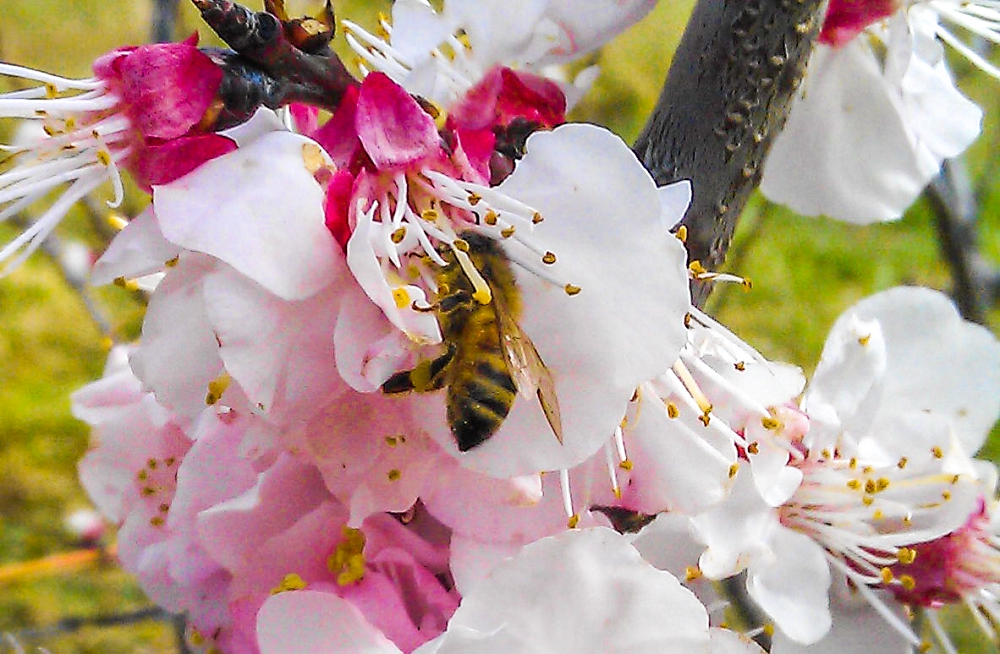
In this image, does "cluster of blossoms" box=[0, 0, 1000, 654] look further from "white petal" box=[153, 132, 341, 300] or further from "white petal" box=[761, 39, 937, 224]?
"white petal" box=[761, 39, 937, 224]

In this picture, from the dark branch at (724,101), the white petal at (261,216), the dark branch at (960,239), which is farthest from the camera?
the dark branch at (960,239)

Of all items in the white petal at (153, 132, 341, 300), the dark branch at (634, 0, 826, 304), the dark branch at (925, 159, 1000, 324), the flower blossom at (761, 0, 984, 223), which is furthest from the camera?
the dark branch at (925, 159, 1000, 324)

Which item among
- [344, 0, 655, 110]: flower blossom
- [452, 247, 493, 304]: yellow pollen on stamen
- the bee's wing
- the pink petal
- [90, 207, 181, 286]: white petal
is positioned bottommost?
the bee's wing

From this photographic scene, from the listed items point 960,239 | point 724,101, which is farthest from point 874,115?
point 960,239

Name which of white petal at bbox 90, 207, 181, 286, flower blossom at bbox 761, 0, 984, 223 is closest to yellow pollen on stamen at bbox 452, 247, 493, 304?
white petal at bbox 90, 207, 181, 286

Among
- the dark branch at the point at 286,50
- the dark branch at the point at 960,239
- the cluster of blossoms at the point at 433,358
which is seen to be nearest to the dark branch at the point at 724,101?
the cluster of blossoms at the point at 433,358

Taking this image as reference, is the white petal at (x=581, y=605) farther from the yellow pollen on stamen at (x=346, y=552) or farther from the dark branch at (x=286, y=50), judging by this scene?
the dark branch at (x=286, y=50)

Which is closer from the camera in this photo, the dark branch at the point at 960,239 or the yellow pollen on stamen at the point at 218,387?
the yellow pollen on stamen at the point at 218,387
